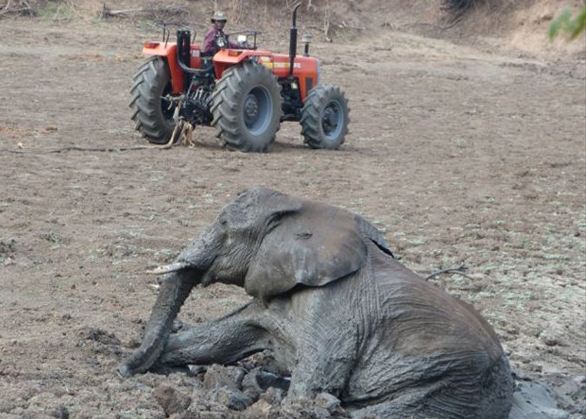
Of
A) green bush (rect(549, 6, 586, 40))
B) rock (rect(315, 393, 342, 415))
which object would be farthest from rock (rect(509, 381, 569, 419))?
green bush (rect(549, 6, 586, 40))

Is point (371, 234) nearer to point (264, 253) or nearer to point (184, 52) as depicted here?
point (264, 253)

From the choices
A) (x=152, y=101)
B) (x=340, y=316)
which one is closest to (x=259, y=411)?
(x=340, y=316)

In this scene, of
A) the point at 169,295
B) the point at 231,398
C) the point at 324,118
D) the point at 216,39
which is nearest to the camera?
the point at 231,398

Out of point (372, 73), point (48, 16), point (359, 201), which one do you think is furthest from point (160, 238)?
point (48, 16)

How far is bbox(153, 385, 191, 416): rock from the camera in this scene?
17.3ft

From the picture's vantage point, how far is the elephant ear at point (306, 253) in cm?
562

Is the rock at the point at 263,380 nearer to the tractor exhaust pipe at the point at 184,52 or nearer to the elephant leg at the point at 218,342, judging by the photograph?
the elephant leg at the point at 218,342

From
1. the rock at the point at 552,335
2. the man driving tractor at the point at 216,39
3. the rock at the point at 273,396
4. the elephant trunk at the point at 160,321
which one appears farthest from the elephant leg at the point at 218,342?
the man driving tractor at the point at 216,39

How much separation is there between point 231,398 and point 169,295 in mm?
721

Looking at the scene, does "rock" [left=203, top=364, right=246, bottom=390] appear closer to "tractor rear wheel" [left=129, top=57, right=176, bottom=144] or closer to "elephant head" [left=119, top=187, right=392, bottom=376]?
"elephant head" [left=119, top=187, right=392, bottom=376]

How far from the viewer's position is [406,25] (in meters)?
37.9

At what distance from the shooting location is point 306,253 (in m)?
5.65

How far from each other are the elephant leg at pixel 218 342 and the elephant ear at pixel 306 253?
0.25 metres

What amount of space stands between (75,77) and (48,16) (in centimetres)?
631
